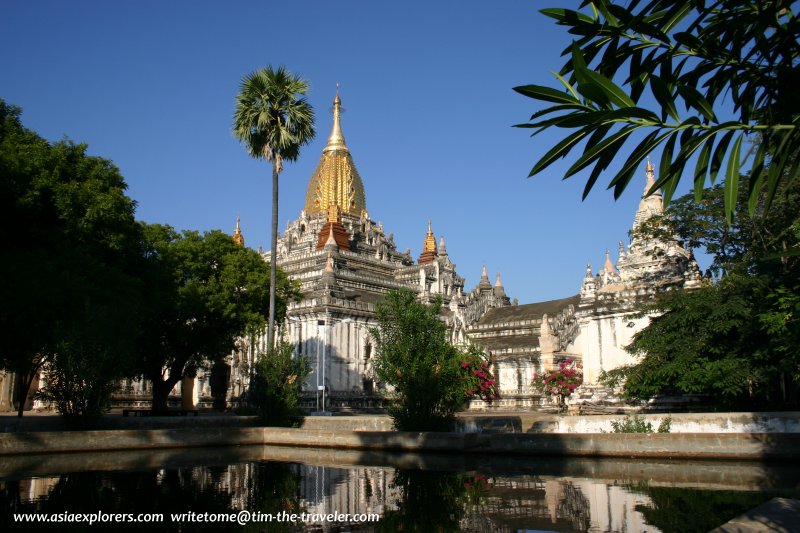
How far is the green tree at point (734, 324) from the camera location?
78.7 feet

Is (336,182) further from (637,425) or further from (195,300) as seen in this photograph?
(637,425)

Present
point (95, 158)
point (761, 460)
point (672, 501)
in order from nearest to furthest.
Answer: point (672, 501)
point (761, 460)
point (95, 158)

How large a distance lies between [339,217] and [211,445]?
1870 inches

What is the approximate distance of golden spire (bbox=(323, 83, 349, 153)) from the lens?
80.9m

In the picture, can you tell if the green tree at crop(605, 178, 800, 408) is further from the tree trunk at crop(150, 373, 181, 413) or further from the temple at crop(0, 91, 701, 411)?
the tree trunk at crop(150, 373, 181, 413)

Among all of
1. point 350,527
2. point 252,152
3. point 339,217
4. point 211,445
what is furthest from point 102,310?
point 339,217

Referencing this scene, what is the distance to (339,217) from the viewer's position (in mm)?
71812

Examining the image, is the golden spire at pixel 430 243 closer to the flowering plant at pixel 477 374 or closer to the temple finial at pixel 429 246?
the temple finial at pixel 429 246

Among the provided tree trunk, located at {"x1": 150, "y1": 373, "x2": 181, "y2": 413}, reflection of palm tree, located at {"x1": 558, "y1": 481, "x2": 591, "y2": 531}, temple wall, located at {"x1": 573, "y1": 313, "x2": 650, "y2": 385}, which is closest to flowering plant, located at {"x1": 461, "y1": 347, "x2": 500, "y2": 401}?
temple wall, located at {"x1": 573, "y1": 313, "x2": 650, "y2": 385}

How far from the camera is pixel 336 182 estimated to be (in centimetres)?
7825

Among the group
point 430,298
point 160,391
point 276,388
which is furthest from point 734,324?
point 430,298

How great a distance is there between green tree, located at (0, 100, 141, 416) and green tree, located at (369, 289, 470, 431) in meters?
9.28

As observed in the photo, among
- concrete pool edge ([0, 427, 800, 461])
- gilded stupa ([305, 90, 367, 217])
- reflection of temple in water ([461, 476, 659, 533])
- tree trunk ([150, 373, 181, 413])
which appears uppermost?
gilded stupa ([305, 90, 367, 217])

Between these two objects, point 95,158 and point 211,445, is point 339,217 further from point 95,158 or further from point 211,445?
point 211,445
